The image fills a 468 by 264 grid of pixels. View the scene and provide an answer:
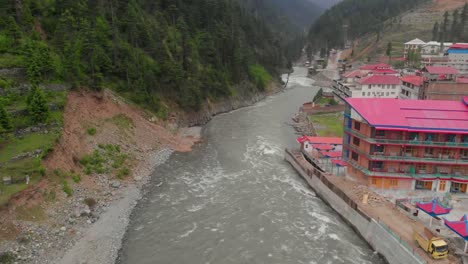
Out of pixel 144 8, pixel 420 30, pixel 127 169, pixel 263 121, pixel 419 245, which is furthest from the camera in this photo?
pixel 420 30

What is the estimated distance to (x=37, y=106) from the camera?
3525cm

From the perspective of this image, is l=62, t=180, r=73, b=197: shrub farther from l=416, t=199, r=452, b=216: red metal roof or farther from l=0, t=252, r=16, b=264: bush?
l=416, t=199, r=452, b=216: red metal roof

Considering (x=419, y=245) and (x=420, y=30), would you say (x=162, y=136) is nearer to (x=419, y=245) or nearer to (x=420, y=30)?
(x=419, y=245)

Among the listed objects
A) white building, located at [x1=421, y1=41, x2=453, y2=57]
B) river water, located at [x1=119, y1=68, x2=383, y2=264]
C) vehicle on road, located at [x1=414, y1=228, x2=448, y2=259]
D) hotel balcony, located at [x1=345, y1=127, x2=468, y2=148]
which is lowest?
river water, located at [x1=119, y1=68, x2=383, y2=264]

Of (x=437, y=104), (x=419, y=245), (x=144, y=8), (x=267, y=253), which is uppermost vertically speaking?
(x=144, y=8)

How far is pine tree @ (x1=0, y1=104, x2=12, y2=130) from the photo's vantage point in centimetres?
3195

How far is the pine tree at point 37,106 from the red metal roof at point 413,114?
29622 millimetres

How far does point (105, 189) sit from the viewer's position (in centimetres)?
3438

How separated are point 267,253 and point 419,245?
10.1 m

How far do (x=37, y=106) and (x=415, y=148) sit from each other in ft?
116

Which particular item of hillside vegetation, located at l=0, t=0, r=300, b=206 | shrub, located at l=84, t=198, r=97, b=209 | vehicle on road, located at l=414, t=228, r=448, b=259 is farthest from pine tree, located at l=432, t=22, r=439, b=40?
shrub, located at l=84, t=198, r=97, b=209

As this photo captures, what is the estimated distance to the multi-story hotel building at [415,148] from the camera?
102ft

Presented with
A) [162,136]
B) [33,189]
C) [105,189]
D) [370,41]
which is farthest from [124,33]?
[370,41]

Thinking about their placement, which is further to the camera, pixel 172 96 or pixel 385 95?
pixel 385 95
